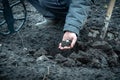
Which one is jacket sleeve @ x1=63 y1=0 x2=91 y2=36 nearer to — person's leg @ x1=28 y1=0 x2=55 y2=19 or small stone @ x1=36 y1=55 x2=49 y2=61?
small stone @ x1=36 y1=55 x2=49 y2=61

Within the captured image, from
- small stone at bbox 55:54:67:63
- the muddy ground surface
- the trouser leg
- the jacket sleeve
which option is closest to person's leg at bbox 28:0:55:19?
the trouser leg

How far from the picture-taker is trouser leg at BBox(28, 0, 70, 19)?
2.43 m

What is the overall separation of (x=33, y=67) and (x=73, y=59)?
37 cm

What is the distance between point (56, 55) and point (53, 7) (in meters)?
0.55

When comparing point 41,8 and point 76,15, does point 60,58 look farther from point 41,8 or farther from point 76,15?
point 41,8

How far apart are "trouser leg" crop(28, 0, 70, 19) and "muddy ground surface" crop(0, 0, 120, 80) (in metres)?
0.16

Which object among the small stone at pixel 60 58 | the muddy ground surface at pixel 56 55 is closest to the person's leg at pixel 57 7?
the muddy ground surface at pixel 56 55

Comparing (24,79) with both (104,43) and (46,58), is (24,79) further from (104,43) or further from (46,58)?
(104,43)

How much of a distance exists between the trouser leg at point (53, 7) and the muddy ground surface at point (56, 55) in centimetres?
16

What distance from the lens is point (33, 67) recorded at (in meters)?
2.09

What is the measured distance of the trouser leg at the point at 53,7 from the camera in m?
2.43

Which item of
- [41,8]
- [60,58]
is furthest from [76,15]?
[41,8]

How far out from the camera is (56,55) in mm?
2285

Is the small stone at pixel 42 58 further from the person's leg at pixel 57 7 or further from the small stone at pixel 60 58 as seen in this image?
the person's leg at pixel 57 7
